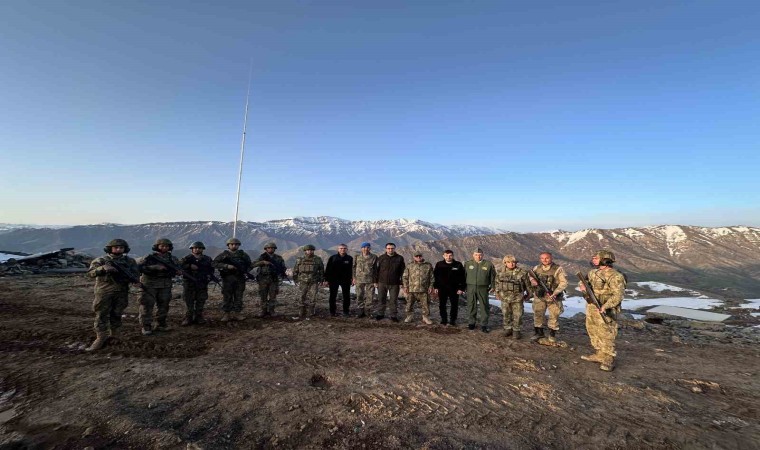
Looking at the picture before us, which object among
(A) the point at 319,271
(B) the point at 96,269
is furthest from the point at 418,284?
(B) the point at 96,269

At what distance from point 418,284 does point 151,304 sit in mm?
7554

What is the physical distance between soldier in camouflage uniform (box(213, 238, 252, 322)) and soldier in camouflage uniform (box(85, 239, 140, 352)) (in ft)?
7.43

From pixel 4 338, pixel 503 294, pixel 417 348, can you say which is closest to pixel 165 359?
pixel 4 338

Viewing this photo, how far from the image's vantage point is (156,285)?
8.33 metres

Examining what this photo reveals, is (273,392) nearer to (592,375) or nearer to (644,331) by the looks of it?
(592,375)

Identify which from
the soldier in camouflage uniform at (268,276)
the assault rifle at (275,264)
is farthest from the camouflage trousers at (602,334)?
the soldier in camouflage uniform at (268,276)

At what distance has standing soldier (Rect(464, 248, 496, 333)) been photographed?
969cm

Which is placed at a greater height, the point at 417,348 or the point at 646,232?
the point at 646,232

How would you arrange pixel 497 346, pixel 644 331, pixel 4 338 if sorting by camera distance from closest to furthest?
1. pixel 4 338
2. pixel 497 346
3. pixel 644 331

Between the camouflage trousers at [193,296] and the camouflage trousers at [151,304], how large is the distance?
0.67 metres

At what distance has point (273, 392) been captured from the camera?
16.4 ft

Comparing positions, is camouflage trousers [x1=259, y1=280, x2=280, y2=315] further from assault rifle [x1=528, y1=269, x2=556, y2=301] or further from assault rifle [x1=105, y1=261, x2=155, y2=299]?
assault rifle [x1=528, y1=269, x2=556, y2=301]

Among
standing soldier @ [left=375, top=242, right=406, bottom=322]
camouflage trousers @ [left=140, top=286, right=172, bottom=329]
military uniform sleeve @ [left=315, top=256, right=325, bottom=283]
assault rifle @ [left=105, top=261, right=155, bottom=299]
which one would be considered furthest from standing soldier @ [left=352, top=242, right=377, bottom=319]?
assault rifle @ [left=105, top=261, right=155, bottom=299]

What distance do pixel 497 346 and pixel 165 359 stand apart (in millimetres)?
7554
